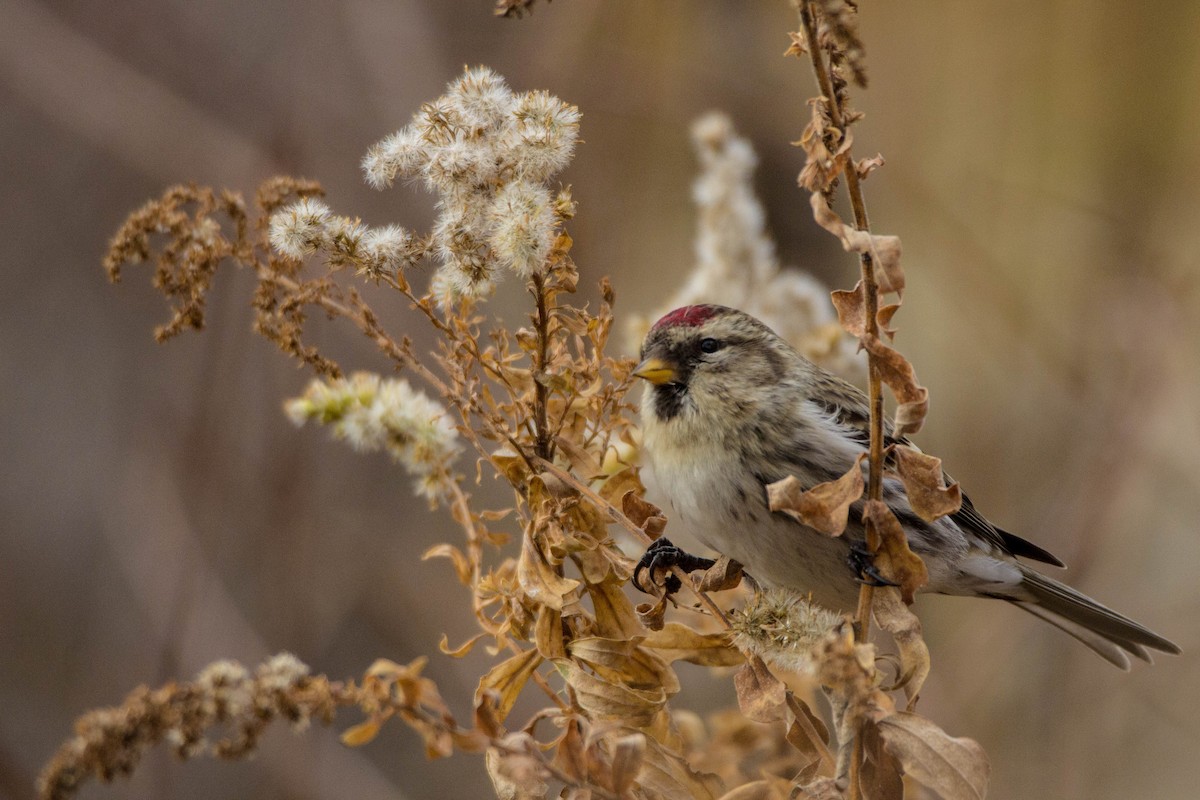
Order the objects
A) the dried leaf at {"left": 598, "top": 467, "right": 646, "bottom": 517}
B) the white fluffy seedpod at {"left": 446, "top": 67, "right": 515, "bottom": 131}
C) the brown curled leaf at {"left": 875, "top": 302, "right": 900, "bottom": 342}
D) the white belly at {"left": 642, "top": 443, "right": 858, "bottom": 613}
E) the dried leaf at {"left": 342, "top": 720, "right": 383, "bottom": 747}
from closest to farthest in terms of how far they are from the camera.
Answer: the dried leaf at {"left": 342, "top": 720, "right": 383, "bottom": 747} < the brown curled leaf at {"left": 875, "top": 302, "right": 900, "bottom": 342} < the white fluffy seedpod at {"left": 446, "top": 67, "right": 515, "bottom": 131} < the dried leaf at {"left": 598, "top": 467, "right": 646, "bottom": 517} < the white belly at {"left": 642, "top": 443, "right": 858, "bottom": 613}

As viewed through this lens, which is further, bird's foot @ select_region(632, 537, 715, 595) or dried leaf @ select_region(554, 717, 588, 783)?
bird's foot @ select_region(632, 537, 715, 595)

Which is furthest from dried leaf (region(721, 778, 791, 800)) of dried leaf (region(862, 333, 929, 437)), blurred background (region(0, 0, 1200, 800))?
blurred background (region(0, 0, 1200, 800))

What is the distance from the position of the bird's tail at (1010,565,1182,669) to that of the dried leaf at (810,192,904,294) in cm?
157

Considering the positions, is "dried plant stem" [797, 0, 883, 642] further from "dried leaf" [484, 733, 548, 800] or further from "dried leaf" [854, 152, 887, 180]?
"dried leaf" [484, 733, 548, 800]

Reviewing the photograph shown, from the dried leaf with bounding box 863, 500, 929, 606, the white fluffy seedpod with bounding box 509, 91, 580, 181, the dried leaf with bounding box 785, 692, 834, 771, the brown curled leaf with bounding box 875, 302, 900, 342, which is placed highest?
the white fluffy seedpod with bounding box 509, 91, 580, 181

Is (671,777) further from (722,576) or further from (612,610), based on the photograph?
(722,576)

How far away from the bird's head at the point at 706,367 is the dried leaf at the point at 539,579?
81 centimetres

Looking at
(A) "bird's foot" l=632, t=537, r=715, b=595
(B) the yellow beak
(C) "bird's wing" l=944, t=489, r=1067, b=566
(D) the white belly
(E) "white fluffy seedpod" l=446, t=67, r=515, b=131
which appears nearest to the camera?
(E) "white fluffy seedpod" l=446, t=67, r=515, b=131

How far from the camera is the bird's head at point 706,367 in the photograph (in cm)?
229

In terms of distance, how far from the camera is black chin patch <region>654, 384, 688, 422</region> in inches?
92.0

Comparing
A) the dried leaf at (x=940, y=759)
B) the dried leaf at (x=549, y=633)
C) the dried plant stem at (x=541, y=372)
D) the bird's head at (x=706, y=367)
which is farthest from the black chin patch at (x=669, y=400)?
the dried leaf at (x=940, y=759)

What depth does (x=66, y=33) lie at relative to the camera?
4.46 meters

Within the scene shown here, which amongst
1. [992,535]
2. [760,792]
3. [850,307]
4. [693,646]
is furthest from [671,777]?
[992,535]

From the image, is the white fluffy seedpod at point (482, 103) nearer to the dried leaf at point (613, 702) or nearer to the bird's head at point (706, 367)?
the dried leaf at point (613, 702)
